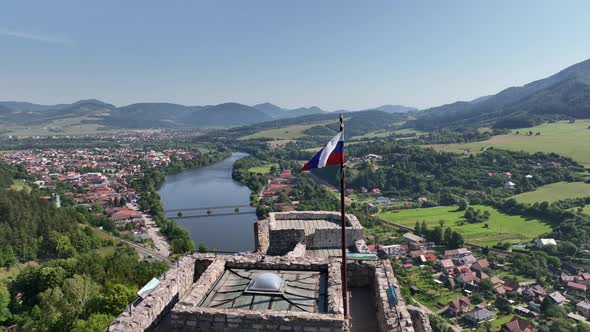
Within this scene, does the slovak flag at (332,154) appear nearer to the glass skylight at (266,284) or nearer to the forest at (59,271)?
the glass skylight at (266,284)

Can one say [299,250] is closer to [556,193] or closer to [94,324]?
[94,324]

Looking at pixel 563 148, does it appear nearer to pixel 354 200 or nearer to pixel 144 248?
pixel 354 200

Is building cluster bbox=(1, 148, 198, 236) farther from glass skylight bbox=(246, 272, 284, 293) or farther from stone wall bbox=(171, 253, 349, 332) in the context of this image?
stone wall bbox=(171, 253, 349, 332)

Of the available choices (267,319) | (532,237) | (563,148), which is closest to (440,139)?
(563,148)

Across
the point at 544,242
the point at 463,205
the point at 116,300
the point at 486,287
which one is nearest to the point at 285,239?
the point at 116,300

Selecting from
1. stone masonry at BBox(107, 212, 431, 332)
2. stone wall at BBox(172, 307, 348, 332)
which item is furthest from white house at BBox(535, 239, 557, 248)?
stone wall at BBox(172, 307, 348, 332)

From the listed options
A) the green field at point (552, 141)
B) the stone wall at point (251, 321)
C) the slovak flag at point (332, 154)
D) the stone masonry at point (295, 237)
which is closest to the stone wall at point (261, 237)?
the stone masonry at point (295, 237)

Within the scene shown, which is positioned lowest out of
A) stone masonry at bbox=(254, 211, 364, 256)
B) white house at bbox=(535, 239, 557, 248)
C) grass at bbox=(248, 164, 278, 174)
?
white house at bbox=(535, 239, 557, 248)
